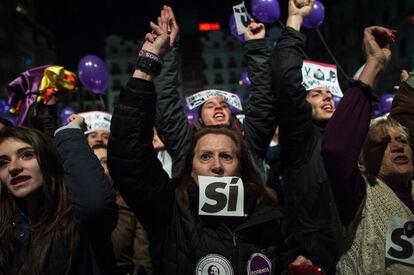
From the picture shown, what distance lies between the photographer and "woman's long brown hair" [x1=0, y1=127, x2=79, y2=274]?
1923 millimetres

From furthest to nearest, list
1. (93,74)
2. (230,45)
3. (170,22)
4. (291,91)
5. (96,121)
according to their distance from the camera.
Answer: (230,45) → (93,74) → (96,121) → (291,91) → (170,22)

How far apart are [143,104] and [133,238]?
1.64 metres

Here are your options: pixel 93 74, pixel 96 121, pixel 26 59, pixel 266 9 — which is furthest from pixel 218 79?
pixel 96 121

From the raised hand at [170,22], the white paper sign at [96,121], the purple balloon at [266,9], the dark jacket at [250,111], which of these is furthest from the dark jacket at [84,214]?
the purple balloon at [266,9]

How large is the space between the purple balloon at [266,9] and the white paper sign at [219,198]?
3142 millimetres

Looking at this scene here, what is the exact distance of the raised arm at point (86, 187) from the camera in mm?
1915

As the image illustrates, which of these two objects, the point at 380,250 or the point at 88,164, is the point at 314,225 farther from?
the point at 88,164

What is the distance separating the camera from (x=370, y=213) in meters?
2.02

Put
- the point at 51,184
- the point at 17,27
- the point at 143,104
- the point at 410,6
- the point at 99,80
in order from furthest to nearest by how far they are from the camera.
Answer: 1. the point at 17,27
2. the point at 410,6
3. the point at 99,80
4. the point at 51,184
5. the point at 143,104

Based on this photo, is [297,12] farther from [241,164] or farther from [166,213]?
[166,213]

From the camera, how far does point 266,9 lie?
187 inches

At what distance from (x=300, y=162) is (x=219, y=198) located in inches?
28.6

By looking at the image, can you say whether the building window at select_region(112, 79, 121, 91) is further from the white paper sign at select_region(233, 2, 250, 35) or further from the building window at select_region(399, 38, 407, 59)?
the white paper sign at select_region(233, 2, 250, 35)

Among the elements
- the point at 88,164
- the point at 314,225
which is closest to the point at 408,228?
the point at 314,225
